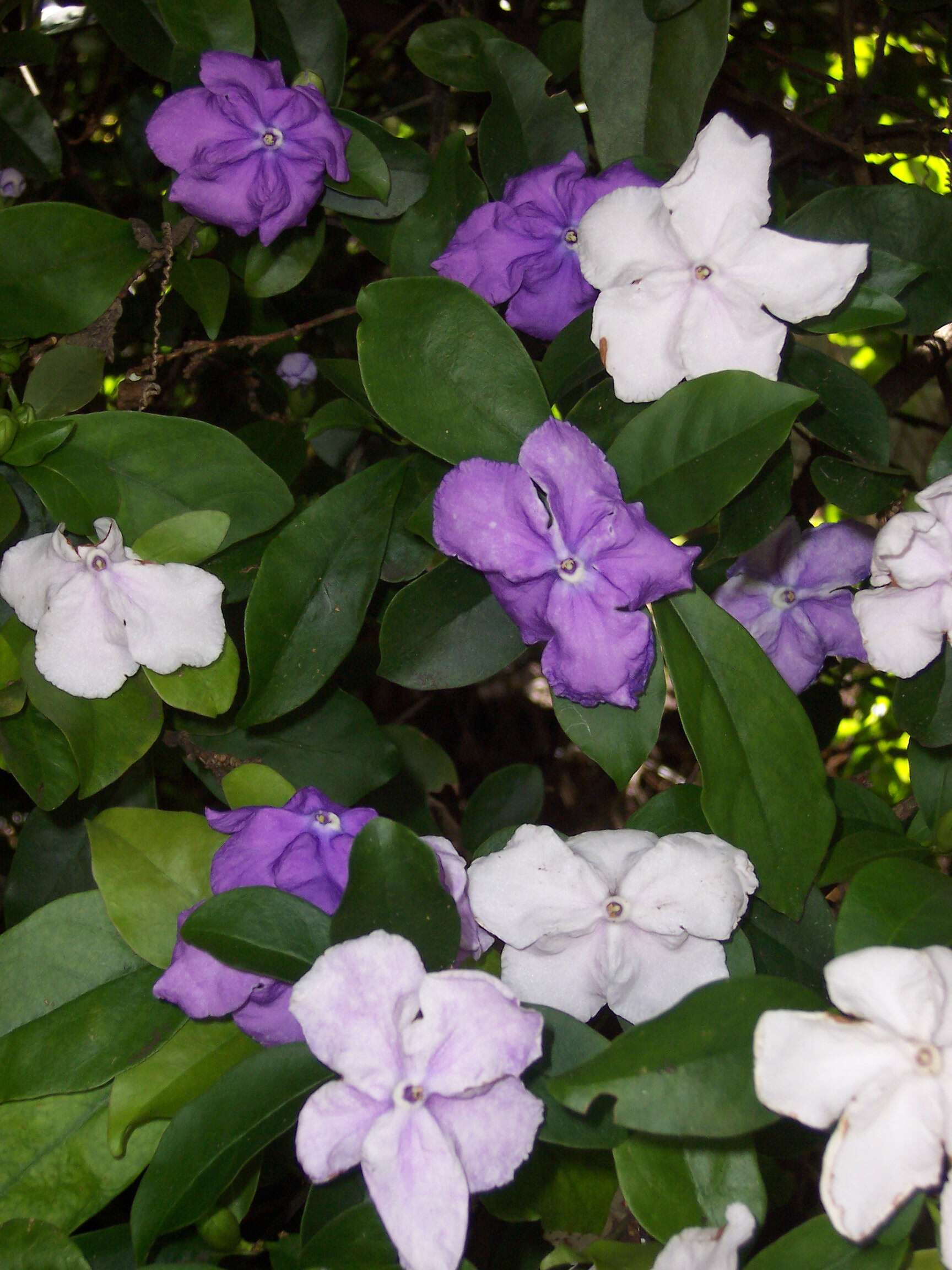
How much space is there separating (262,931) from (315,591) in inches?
11.3

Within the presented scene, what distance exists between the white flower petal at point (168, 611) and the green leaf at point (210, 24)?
50cm

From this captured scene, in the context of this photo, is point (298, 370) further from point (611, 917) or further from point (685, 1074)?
point (685, 1074)

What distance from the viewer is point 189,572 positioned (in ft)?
2.82

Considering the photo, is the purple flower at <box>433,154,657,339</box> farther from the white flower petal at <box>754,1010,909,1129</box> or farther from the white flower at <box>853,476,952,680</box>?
the white flower petal at <box>754,1010,909,1129</box>

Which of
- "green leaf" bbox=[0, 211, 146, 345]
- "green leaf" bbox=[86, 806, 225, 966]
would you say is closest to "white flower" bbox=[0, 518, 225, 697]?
"green leaf" bbox=[86, 806, 225, 966]

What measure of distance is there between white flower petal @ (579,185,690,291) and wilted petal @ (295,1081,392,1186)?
57cm

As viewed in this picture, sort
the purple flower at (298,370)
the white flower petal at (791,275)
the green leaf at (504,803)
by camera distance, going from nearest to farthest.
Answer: the white flower petal at (791,275) → the green leaf at (504,803) → the purple flower at (298,370)

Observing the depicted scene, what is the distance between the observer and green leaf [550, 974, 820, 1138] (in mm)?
662

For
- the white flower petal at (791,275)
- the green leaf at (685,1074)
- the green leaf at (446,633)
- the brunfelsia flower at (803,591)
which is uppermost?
the white flower petal at (791,275)

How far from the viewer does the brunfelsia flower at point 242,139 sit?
0.97 metres

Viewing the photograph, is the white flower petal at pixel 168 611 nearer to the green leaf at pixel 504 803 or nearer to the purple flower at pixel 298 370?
the green leaf at pixel 504 803

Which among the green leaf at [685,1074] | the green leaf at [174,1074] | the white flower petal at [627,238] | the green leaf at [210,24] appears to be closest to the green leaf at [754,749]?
the green leaf at [685,1074]

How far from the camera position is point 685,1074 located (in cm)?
67

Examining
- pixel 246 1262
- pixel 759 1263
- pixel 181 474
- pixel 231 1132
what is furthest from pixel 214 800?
pixel 759 1263
